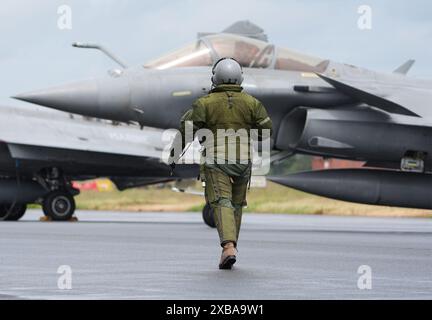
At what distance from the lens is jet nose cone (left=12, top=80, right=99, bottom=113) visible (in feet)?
52.7

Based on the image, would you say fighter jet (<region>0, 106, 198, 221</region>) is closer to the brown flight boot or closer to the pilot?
the pilot

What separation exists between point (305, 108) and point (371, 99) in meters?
0.93

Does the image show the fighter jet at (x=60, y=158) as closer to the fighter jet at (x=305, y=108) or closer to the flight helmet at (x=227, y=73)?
the fighter jet at (x=305, y=108)

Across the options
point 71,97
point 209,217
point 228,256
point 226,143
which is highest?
point 71,97

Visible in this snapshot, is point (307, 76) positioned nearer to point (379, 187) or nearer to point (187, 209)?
point (379, 187)

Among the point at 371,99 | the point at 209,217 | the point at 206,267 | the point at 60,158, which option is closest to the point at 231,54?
the point at 371,99

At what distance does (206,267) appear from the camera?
31.4 feet

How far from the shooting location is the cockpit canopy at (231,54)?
16.3 meters

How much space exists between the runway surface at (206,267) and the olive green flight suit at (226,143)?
1.90ft

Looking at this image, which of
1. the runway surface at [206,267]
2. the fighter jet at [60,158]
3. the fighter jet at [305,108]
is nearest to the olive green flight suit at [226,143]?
the runway surface at [206,267]

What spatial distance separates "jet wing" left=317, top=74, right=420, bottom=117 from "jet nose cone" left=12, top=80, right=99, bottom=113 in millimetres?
3129

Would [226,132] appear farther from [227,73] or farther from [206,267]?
[206,267]

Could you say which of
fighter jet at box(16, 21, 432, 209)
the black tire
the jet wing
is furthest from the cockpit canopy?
the black tire
